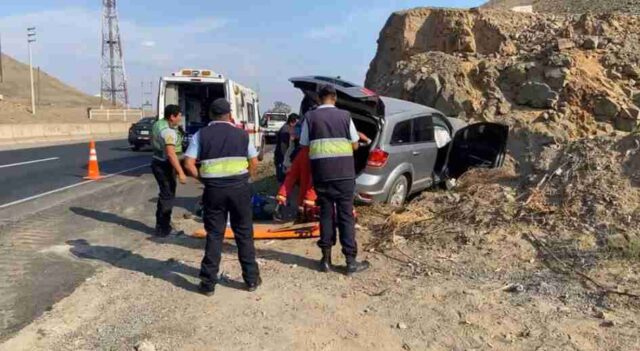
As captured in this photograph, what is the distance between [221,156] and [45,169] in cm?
1196

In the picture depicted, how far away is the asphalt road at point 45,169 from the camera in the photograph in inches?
452

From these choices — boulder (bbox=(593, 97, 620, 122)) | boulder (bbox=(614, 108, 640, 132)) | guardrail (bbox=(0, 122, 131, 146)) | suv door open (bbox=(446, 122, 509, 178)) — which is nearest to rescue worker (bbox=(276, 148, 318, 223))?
suv door open (bbox=(446, 122, 509, 178))

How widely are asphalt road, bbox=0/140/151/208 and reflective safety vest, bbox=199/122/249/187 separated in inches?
247

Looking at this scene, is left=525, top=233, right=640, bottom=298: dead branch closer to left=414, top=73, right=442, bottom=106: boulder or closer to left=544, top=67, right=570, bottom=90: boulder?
left=544, top=67, right=570, bottom=90: boulder

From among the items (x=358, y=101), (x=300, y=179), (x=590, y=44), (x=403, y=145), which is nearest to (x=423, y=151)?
(x=403, y=145)

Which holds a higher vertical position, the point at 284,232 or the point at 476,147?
the point at 476,147

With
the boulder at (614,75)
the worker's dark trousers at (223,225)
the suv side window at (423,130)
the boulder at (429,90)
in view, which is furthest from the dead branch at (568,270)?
the boulder at (614,75)

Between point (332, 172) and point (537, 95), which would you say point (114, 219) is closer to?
point (332, 172)

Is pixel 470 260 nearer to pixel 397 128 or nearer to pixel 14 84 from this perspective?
pixel 397 128

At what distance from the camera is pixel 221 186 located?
511 centimetres

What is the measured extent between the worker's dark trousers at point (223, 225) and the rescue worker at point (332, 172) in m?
0.78

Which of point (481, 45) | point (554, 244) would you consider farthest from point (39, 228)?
point (481, 45)

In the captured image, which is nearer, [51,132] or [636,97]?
[636,97]

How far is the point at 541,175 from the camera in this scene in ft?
25.0
